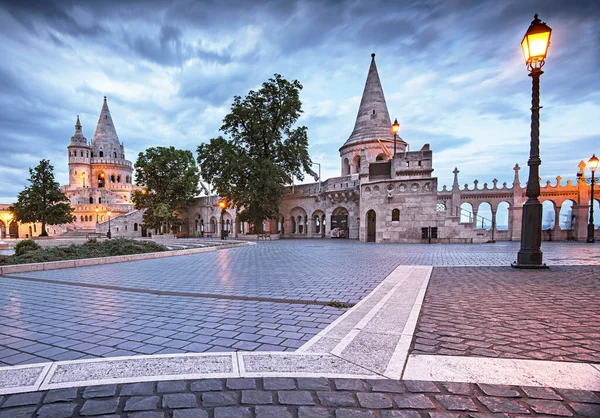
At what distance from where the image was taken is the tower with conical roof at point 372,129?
111 feet

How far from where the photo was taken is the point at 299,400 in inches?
83.1

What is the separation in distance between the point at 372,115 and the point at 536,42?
27.7m

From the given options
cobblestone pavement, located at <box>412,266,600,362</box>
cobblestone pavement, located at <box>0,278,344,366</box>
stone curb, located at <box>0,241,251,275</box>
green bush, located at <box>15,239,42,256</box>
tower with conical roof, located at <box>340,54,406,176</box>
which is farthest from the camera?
tower with conical roof, located at <box>340,54,406,176</box>

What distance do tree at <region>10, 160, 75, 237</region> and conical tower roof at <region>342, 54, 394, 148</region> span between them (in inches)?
1314

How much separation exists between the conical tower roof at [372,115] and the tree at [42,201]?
109 feet

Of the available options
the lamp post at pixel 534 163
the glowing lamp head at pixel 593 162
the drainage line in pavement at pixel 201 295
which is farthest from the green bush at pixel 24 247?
the glowing lamp head at pixel 593 162

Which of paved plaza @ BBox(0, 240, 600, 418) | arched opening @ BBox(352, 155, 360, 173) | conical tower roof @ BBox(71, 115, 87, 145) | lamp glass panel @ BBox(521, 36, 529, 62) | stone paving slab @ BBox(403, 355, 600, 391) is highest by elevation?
conical tower roof @ BBox(71, 115, 87, 145)

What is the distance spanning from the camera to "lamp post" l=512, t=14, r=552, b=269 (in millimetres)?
7699

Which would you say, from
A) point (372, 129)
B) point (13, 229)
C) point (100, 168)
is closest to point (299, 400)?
point (372, 129)

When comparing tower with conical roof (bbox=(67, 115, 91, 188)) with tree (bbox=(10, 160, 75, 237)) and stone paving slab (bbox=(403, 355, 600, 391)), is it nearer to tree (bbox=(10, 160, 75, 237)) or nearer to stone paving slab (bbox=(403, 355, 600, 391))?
tree (bbox=(10, 160, 75, 237))

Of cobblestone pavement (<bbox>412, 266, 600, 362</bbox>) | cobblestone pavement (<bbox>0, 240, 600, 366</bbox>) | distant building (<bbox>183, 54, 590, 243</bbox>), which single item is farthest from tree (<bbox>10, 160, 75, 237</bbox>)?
cobblestone pavement (<bbox>412, 266, 600, 362</bbox>)

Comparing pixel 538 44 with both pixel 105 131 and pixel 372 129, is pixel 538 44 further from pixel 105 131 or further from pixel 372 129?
pixel 105 131

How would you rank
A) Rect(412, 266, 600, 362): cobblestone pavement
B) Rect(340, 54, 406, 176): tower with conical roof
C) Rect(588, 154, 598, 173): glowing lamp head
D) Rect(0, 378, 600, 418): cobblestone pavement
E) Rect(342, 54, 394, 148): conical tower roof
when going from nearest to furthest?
Rect(0, 378, 600, 418): cobblestone pavement → Rect(412, 266, 600, 362): cobblestone pavement → Rect(588, 154, 598, 173): glowing lamp head → Rect(340, 54, 406, 176): tower with conical roof → Rect(342, 54, 394, 148): conical tower roof

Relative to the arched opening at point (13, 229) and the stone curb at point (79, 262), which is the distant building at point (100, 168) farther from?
the stone curb at point (79, 262)
